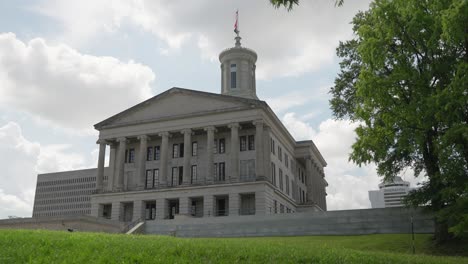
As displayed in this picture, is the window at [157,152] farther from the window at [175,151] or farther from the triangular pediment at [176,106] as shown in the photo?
the triangular pediment at [176,106]

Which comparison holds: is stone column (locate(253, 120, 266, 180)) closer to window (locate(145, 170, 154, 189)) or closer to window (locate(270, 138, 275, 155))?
window (locate(270, 138, 275, 155))

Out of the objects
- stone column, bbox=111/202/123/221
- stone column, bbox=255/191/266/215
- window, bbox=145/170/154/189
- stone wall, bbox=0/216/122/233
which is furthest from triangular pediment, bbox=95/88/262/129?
stone wall, bbox=0/216/122/233

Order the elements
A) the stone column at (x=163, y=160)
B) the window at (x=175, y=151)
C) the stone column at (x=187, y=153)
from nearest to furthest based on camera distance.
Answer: the stone column at (x=187, y=153)
the stone column at (x=163, y=160)
the window at (x=175, y=151)

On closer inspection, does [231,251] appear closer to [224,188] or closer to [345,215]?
[345,215]

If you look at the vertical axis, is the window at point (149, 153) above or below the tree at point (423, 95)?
above

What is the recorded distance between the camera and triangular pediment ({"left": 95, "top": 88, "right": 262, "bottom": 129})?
6291cm

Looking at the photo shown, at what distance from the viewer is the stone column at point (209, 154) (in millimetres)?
60578

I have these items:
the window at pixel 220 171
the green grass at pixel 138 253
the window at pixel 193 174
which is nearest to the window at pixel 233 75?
the window at pixel 220 171

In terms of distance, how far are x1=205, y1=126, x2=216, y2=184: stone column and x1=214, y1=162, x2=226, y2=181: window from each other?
1.82 meters

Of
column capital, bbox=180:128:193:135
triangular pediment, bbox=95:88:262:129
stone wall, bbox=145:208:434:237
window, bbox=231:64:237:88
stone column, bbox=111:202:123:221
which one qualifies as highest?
window, bbox=231:64:237:88

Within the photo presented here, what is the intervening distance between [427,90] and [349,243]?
11.0 m

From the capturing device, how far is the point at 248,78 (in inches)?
3061

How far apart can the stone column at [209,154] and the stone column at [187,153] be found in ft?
8.02

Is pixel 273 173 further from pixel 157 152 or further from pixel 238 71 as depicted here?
pixel 238 71
